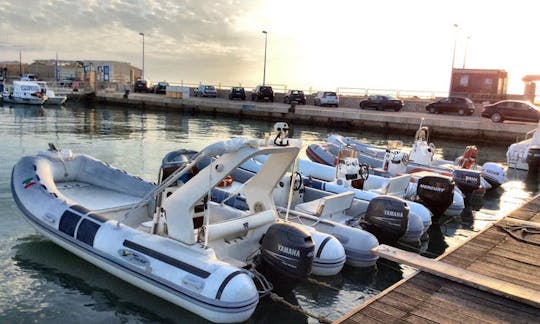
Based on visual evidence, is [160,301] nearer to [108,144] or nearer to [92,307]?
[92,307]

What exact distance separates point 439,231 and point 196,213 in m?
6.21

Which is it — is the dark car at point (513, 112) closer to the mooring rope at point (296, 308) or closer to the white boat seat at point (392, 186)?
the white boat seat at point (392, 186)

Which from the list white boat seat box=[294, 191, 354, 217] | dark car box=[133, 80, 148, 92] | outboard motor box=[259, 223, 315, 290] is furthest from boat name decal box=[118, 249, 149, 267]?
dark car box=[133, 80, 148, 92]

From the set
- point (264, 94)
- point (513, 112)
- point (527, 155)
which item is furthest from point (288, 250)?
point (264, 94)

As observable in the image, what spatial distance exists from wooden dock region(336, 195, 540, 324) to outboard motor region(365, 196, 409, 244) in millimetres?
1368

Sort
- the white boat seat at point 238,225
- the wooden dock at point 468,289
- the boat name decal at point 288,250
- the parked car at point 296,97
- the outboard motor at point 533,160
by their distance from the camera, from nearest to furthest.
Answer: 1. the wooden dock at point 468,289
2. the boat name decal at point 288,250
3. the white boat seat at point 238,225
4. the outboard motor at point 533,160
5. the parked car at point 296,97

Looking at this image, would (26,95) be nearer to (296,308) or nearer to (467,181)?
(467,181)

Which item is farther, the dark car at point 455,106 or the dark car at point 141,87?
the dark car at point 141,87

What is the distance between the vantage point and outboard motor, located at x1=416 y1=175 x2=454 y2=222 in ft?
33.8

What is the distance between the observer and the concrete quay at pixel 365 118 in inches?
1153

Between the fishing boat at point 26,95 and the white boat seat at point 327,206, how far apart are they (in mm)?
39430

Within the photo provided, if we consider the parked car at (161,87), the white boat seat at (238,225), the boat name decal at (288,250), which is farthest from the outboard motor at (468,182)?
the parked car at (161,87)

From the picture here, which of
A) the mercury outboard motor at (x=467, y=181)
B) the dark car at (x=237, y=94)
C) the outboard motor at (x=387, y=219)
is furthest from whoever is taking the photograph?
the dark car at (x=237, y=94)

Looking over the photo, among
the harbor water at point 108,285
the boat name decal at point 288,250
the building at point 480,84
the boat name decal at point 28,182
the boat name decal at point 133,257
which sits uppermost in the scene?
the building at point 480,84
